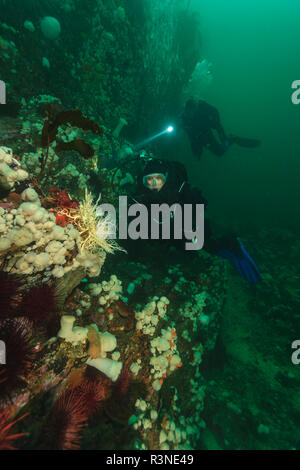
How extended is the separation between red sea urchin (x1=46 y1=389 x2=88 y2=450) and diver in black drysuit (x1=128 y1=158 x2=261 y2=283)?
4.04m

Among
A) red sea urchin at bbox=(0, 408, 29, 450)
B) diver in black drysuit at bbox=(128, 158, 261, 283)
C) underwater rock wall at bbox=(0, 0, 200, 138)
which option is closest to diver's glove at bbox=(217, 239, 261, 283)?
diver in black drysuit at bbox=(128, 158, 261, 283)

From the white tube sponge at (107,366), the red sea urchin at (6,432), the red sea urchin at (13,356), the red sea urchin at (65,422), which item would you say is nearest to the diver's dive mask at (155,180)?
the white tube sponge at (107,366)

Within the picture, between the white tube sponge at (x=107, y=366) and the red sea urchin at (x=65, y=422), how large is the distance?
34 centimetres

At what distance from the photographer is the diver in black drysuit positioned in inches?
208

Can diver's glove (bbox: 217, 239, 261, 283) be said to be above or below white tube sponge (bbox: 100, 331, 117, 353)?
above

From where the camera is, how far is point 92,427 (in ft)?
6.88

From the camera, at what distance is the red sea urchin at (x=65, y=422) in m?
1.74

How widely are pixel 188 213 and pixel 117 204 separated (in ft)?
6.38

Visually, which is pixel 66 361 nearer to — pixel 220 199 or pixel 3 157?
pixel 3 157

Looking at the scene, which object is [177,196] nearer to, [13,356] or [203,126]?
[13,356]

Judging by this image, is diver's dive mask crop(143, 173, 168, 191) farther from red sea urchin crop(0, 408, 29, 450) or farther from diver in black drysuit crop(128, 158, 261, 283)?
red sea urchin crop(0, 408, 29, 450)

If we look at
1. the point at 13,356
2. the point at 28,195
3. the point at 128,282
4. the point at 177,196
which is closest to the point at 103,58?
the point at 177,196

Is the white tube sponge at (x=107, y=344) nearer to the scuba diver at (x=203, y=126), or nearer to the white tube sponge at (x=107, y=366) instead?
the white tube sponge at (x=107, y=366)

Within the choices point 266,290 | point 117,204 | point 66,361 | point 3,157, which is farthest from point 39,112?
point 266,290
